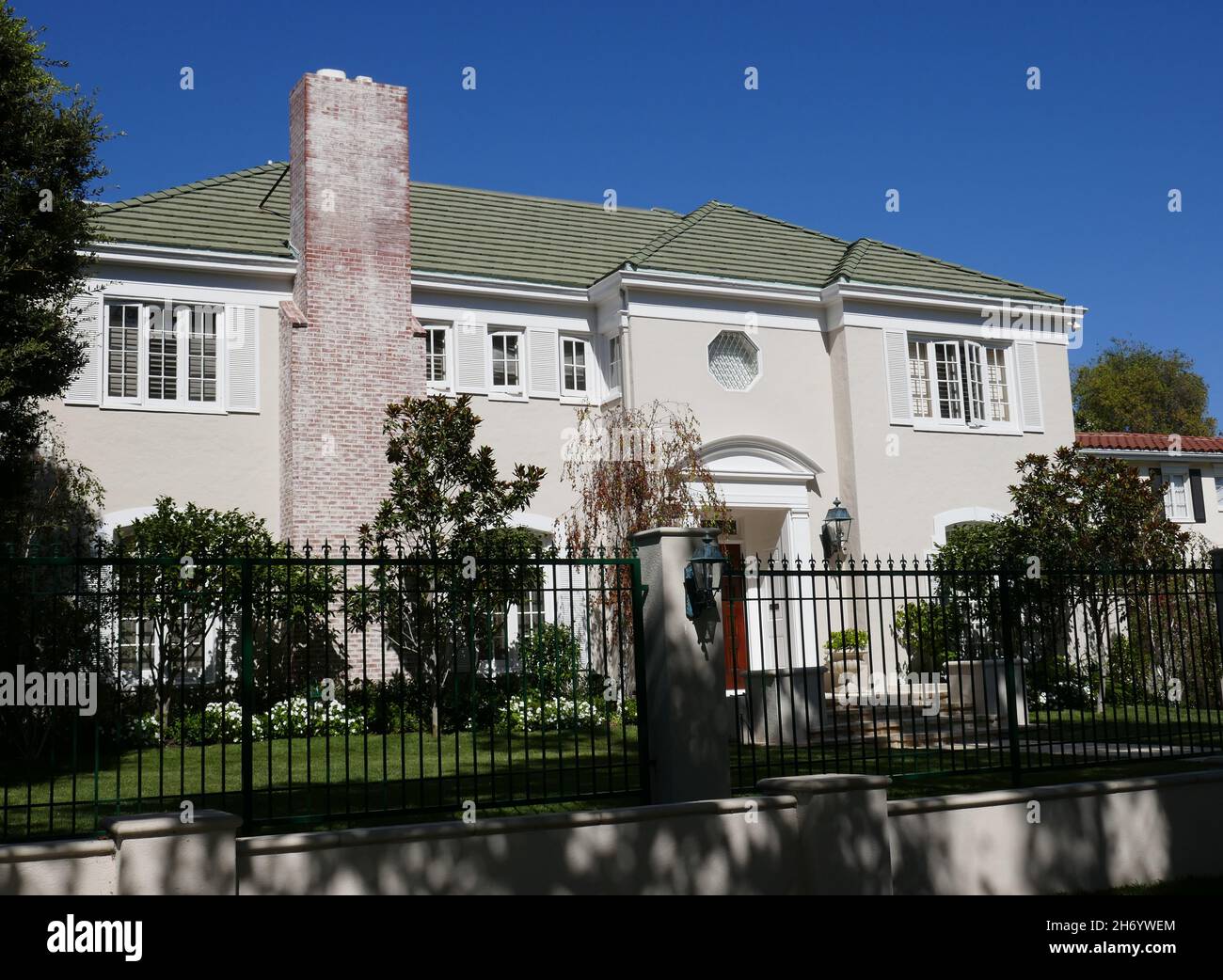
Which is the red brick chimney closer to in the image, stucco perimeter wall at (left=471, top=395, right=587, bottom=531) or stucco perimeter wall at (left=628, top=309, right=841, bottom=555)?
stucco perimeter wall at (left=471, top=395, right=587, bottom=531)

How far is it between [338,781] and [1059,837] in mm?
6622

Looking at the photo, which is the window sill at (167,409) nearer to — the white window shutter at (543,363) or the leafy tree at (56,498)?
the leafy tree at (56,498)

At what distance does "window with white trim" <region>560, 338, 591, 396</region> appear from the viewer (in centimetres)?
2105

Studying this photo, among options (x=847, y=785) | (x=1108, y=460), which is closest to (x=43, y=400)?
(x=847, y=785)

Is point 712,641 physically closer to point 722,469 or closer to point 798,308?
point 722,469

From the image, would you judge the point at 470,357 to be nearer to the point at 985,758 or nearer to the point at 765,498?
the point at 765,498

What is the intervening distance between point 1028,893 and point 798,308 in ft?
47.4

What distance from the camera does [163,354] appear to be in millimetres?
18250

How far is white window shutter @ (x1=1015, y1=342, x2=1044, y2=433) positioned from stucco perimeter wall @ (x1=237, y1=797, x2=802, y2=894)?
16.8m

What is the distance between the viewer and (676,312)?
826 inches

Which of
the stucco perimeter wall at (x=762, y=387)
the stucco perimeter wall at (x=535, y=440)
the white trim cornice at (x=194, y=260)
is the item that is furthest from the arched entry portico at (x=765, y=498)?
the white trim cornice at (x=194, y=260)

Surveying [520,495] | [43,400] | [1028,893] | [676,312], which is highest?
[676,312]

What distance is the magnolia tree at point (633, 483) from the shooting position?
1900 centimetres

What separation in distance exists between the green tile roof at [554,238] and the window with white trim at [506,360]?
105cm
